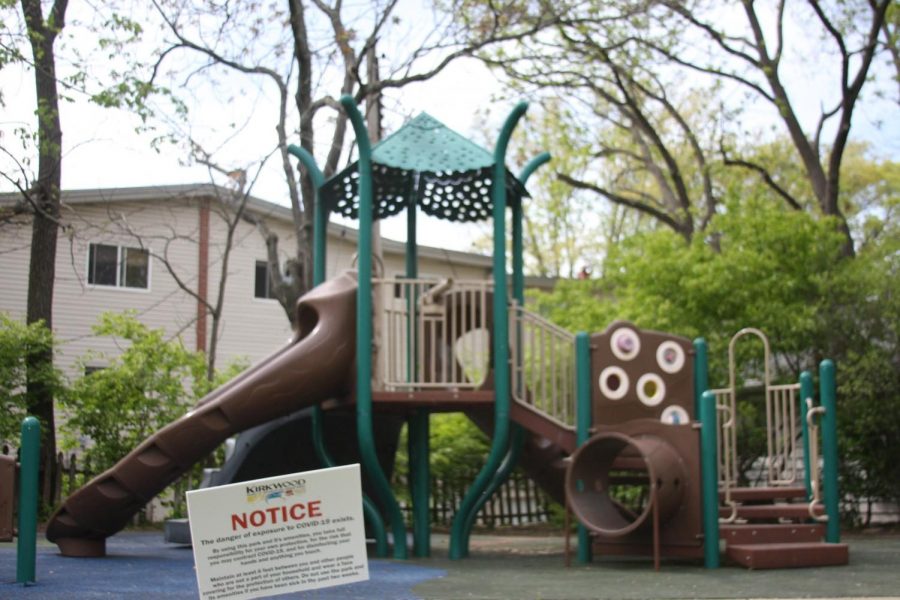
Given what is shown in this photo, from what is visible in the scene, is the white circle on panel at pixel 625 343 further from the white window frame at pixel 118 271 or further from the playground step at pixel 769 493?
the white window frame at pixel 118 271

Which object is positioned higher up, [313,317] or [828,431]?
[313,317]

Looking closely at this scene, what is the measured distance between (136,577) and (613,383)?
17.1 ft

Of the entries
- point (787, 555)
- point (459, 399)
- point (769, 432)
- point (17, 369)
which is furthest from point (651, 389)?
point (17, 369)

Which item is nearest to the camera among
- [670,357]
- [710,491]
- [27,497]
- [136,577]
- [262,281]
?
[27,497]

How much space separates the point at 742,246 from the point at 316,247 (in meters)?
7.59

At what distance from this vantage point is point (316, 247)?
45.2 feet

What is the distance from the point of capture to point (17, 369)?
1692cm

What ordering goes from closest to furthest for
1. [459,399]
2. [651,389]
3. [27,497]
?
1. [27,497]
2. [459,399]
3. [651,389]

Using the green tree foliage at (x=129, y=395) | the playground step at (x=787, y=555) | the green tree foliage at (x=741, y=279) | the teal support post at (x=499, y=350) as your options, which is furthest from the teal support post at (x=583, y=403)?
the green tree foliage at (x=129, y=395)

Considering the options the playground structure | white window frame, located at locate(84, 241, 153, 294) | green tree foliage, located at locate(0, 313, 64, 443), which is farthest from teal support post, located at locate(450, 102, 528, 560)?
white window frame, located at locate(84, 241, 153, 294)

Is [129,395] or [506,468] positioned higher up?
[129,395]

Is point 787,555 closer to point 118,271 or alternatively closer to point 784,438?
point 784,438

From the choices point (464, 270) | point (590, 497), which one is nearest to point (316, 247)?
point (590, 497)

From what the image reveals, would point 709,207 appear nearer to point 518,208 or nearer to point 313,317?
point 518,208
